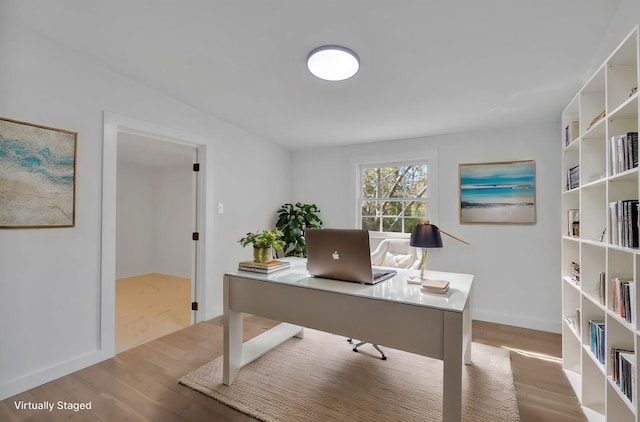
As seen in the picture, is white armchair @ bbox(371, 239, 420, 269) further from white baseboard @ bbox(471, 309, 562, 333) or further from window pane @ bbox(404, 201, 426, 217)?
white baseboard @ bbox(471, 309, 562, 333)

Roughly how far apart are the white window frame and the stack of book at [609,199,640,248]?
7.06 feet

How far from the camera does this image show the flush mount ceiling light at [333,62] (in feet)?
6.66

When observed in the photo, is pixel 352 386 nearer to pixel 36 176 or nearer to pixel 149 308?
pixel 36 176

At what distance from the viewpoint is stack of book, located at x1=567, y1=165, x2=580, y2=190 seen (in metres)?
2.05

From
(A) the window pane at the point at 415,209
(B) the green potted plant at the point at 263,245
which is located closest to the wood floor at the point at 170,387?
(B) the green potted plant at the point at 263,245

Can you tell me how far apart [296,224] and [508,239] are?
2590 mm

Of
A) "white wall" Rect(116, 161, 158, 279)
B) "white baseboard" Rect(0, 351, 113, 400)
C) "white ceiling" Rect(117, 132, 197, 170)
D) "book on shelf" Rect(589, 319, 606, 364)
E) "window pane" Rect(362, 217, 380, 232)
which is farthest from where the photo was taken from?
"white wall" Rect(116, 161, 158, 279)

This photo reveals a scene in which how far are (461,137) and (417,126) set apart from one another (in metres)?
0.58

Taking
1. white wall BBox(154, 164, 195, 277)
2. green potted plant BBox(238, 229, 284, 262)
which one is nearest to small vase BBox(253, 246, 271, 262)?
green potted plant BBox(238, 229, 284, 262)

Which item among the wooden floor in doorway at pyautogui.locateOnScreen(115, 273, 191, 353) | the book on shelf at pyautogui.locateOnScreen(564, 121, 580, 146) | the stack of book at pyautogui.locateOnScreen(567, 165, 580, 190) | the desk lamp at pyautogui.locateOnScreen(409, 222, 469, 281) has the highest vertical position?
the book on shelf at pyautogui.locateOnScreen(564, 121, 580, 146)

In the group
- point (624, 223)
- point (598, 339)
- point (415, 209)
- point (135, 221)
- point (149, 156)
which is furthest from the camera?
point (135, 221)

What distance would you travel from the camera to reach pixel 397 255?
2.90 metres

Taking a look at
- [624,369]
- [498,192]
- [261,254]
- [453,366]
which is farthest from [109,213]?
[498,192]

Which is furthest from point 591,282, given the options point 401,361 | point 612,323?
point 401,361
